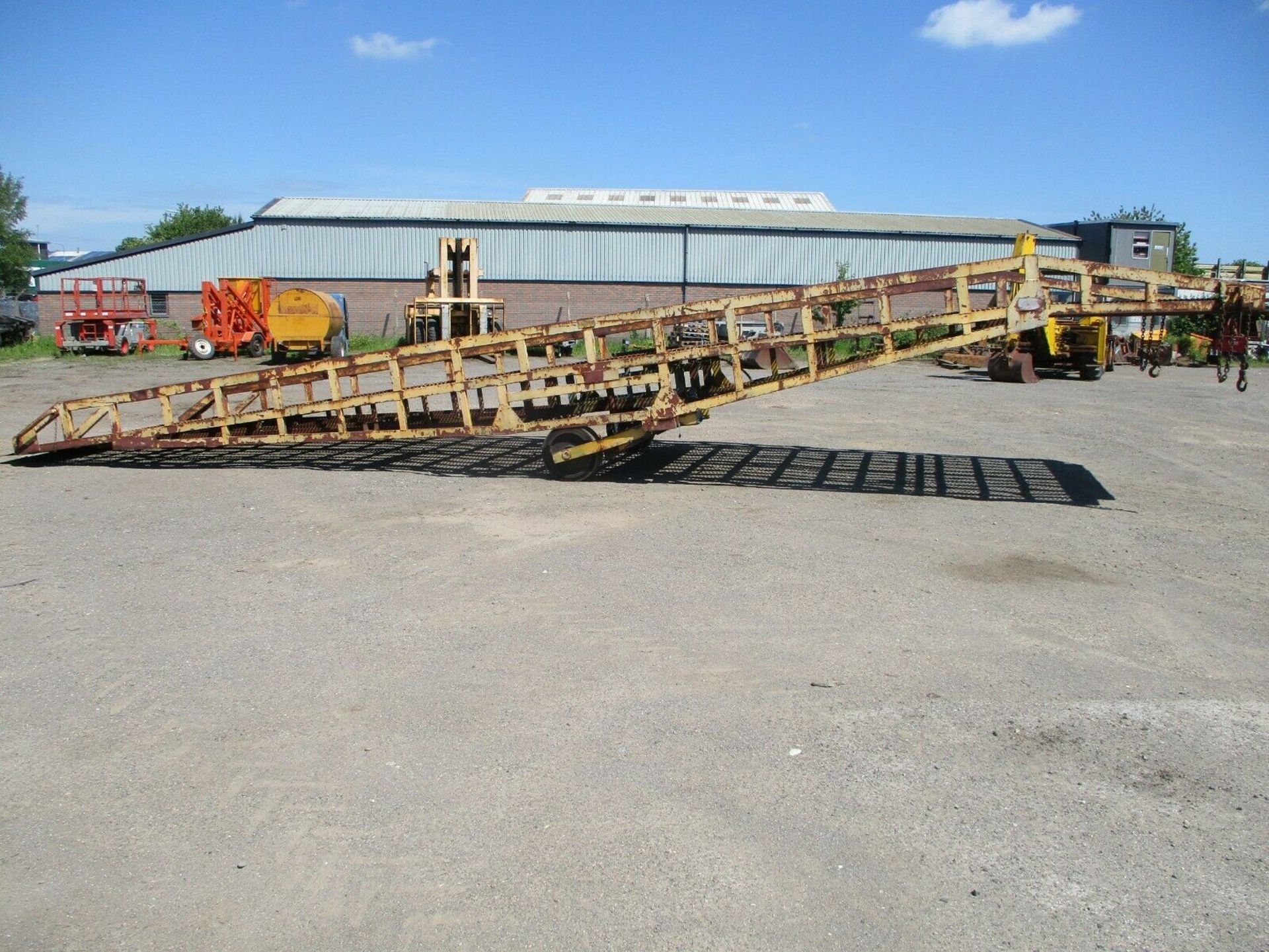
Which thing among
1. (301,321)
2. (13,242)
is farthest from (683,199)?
(13,242)

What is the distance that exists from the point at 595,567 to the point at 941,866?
4049mm

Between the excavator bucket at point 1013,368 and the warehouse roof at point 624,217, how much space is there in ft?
73.7

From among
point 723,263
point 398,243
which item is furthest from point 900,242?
point 398,243

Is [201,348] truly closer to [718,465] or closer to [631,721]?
[718,465]

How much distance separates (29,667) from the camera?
5.45 meters

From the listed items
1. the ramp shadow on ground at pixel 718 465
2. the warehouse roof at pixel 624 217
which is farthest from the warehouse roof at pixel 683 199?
the ramp shadow on ground at pixel 718 465

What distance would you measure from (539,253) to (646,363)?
116 ft

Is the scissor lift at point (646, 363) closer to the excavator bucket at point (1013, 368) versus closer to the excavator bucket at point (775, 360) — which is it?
the excavator bucket at point (775, 360)

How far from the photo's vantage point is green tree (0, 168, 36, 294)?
66.1 metres

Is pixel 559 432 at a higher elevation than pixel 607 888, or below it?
higher

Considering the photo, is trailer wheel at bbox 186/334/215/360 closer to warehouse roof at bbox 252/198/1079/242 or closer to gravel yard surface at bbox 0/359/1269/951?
warehouse roof at bbox 252/198/1079/242

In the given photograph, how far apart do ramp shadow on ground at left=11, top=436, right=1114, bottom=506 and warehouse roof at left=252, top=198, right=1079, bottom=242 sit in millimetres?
32300

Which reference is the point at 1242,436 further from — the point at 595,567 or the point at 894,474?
the point at 595,567

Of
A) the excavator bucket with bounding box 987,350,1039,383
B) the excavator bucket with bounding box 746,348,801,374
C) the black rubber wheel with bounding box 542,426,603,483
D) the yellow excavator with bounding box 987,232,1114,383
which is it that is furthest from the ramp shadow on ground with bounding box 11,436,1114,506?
the yellow excavator with bounding box 987,232,1114,383
